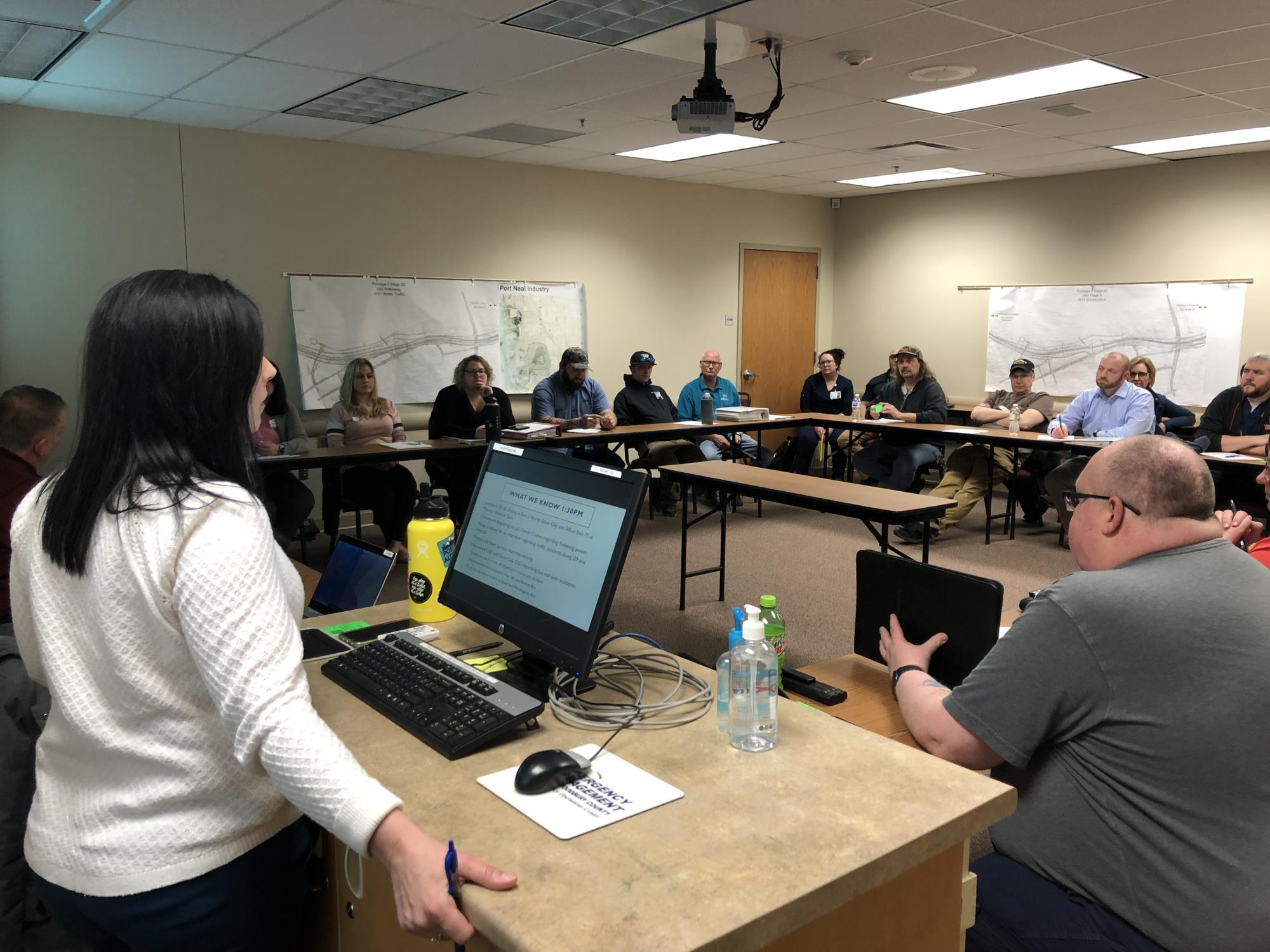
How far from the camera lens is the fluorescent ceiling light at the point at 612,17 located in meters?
3.45

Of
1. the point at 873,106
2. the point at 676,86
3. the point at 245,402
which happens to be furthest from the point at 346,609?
the point at 873,106

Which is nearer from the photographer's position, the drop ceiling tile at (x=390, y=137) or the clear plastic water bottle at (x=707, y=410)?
the drop ceiling tile at (x=390, y=137)

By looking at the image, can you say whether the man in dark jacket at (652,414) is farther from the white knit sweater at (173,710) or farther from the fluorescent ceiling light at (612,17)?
the white knit sweater at (173,710)

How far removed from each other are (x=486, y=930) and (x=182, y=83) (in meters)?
4.88

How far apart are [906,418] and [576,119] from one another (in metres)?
3.41

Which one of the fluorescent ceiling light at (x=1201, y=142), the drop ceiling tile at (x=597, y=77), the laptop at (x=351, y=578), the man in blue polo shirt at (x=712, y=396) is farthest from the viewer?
the man in blue polo shirt at (x=712, y=396)

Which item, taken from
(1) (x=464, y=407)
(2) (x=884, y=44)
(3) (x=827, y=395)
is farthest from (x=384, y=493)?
(3) (x=827, y=395)

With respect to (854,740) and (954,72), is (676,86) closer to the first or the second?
(954,72)

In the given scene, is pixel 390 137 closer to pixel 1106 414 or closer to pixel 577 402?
pixel 577 402

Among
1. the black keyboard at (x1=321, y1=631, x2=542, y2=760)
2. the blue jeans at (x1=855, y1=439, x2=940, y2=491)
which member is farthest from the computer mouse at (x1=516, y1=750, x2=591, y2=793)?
the blue jeans at (x1=855, y1=439, x2=940, y2=491)

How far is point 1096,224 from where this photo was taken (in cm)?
735

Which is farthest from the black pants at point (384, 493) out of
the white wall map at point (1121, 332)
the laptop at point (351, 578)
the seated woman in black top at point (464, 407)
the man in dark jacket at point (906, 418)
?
the white wall map at point (1121, 332)

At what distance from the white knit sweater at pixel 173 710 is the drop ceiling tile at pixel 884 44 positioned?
352 centimetres

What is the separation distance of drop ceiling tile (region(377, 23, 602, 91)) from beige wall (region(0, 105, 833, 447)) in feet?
6.15
